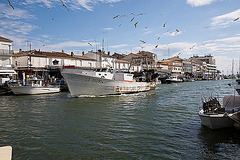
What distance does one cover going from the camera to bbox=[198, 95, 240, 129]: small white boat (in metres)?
9.39

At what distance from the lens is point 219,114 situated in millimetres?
9578

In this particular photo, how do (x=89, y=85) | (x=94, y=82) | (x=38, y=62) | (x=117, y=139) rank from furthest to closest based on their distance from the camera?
(x=38, y=62)
(x=94, y=82)
(x=89, y=85)
(x=117, y=139)

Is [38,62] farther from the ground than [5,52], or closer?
closer

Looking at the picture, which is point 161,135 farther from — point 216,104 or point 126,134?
point 216,104

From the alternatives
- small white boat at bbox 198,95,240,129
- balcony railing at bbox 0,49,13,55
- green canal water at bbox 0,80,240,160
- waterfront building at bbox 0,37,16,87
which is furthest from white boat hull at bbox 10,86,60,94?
small white boat at bbox 198,95,240,129

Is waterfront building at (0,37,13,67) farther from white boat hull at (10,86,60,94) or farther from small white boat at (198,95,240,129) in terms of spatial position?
small white boat at (198,95,240,129)

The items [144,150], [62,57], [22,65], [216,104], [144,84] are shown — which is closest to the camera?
[144,150]

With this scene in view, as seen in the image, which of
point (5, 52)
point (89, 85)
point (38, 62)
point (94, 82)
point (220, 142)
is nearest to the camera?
point (220, 142)

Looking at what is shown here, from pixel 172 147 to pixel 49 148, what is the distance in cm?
501

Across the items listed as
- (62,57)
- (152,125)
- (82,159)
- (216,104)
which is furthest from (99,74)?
(62,57)

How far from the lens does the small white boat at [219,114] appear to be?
9.39m

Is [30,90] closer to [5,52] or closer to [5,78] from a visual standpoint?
[5,78]

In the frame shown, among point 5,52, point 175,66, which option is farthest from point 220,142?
point 175,66

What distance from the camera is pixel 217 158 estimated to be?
6844 millimetres
